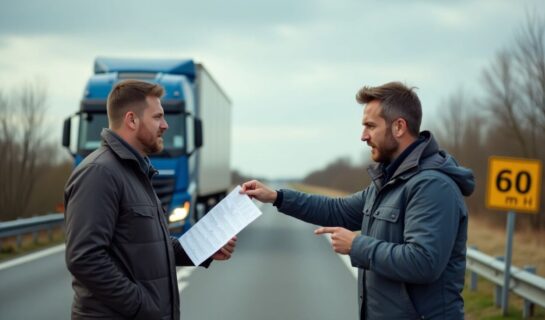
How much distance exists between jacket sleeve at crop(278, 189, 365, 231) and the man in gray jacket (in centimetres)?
63

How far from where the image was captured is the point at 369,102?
12.9 feet

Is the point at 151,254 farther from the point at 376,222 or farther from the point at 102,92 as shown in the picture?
the point at 102,92

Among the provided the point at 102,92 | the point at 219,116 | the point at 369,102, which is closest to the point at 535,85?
the point at 219,116

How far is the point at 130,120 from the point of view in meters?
3.92

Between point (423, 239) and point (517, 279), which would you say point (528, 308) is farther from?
point (423, 239)

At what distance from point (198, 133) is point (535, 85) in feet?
54.1

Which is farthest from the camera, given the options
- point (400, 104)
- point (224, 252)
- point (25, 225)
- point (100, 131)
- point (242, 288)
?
point (25, 225)

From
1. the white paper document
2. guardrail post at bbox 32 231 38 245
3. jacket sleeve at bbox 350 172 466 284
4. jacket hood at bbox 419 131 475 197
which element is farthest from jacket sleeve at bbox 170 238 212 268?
guardrail post at bbox 32 231 38 245

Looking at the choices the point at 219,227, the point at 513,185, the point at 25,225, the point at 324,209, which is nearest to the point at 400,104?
the point at 324,209

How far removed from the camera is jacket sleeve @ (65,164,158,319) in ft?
11.5

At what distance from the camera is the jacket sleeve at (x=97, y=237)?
3520mm

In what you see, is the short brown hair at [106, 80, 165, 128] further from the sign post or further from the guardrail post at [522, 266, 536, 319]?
the sign post

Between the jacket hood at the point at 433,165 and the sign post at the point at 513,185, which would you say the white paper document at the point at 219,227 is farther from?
the sign post at the point at 513,185

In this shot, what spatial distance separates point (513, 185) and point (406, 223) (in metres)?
6.66
